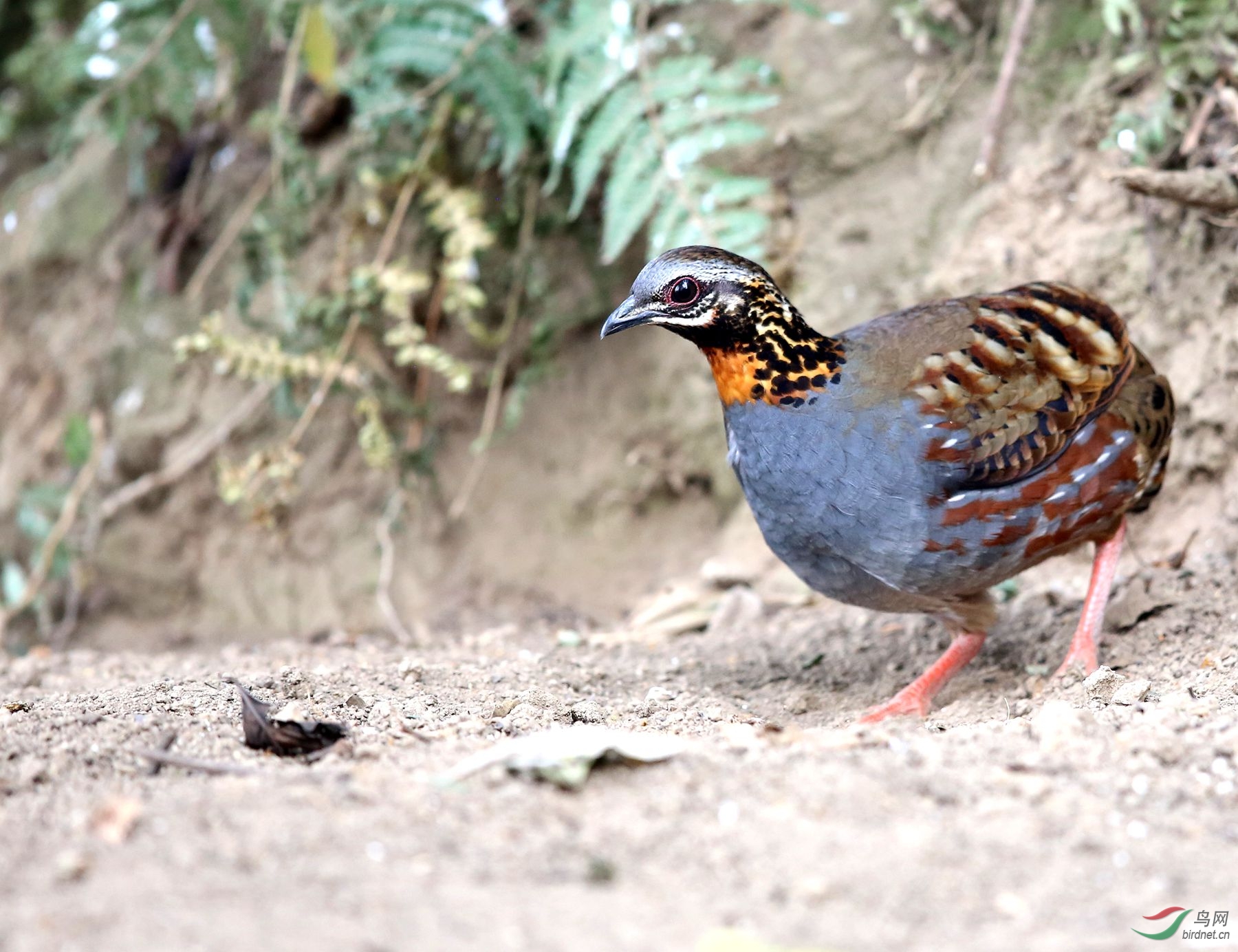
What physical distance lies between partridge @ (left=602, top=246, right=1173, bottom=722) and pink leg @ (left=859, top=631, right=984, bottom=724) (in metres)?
0.01

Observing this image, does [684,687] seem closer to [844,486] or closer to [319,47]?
[844,486]

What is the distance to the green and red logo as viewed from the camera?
204 centimetres

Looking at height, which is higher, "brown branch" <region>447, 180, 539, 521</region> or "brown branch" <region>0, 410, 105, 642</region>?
"brown branch" <region>447, 180, 539, 521</region>

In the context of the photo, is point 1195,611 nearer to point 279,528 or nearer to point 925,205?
point 925,205

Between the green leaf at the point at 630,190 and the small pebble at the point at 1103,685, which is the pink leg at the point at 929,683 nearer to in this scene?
the small pebble at the point at 1103,685

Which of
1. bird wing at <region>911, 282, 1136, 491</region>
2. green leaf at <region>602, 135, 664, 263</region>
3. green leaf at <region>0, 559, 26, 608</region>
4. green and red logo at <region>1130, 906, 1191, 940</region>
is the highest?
green leaf at <region>602, 135, 664, 263</region>

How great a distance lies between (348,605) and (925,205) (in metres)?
3.57

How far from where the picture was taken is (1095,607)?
14.2ft

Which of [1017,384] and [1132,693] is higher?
[1017,384]

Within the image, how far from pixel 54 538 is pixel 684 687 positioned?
3.72 metres

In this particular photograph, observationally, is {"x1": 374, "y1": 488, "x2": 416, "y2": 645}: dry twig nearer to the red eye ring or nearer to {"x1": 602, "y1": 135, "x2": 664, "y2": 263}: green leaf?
{"x1": 602, "y1": 135, "x2": 664, "y2": 263}: green leaf

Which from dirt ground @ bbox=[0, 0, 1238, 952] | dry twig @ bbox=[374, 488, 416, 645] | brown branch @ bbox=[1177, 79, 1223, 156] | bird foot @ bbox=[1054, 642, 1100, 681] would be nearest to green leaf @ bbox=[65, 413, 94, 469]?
dirt ground @ bbox=[0, 0, 1238, 952]

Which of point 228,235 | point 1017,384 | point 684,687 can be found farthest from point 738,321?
point 228,235

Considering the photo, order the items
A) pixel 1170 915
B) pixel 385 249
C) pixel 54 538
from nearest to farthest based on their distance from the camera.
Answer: pixel 1170 915, pixel 385 249, pixel 54 538
